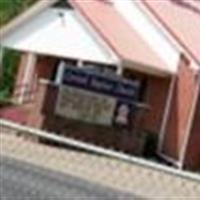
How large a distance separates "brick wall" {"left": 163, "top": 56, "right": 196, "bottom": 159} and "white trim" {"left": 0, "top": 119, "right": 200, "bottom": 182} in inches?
113

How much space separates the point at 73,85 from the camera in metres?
27.4

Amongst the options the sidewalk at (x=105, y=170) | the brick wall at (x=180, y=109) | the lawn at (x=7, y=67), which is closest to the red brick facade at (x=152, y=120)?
the brick wall at (x=180, y=109)

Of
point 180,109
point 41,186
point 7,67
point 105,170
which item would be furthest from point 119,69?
point 41,186

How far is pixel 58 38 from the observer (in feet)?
103

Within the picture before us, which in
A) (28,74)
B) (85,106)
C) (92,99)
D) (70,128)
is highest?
(28,74)

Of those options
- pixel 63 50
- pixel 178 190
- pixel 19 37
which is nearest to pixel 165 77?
pixel 63 50

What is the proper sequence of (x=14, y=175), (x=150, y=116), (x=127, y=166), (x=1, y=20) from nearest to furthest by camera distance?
1. (x=14, y=175)
2. (x=127, y=166)
3. (x=150, y=116)
4. (x=1, y=20)

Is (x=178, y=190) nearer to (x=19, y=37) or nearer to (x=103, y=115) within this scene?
(x=103, y=115)

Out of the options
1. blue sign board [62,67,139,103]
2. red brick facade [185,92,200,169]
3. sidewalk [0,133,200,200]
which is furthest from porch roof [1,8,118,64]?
sidewalk [0,133,200,200]

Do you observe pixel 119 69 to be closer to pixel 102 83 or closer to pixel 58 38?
pixel 102 83

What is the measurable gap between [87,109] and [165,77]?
3710 millimetres

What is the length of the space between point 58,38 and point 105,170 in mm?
10174

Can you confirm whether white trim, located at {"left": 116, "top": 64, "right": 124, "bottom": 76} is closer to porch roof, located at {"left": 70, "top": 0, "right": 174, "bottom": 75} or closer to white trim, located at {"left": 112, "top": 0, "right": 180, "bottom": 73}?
porch roof, located at {"left": 70, "top": 0, "right": 174, "bottom": 75}

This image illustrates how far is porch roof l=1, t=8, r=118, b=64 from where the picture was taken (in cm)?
3012
